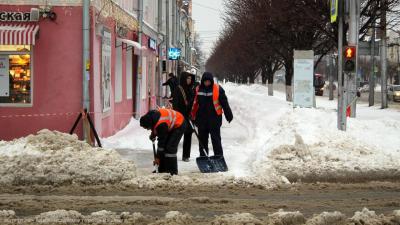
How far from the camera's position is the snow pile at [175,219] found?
21.1 ft

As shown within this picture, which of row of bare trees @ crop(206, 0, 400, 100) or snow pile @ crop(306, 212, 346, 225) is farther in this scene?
row of bare trees @ crop(206, 0, 400, 100)

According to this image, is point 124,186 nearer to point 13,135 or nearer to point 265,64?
point 13,135

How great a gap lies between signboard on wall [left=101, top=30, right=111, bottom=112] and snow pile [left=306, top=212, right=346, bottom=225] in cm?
935

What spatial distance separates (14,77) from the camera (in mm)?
13906

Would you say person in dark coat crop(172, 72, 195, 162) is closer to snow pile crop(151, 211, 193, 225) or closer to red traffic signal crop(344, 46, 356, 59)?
red traffic signal crop(344, 46, 356, 59)

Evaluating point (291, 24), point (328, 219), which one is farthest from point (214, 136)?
point (291, 24)

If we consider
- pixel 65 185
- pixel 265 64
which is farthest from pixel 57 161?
pixel 265 64

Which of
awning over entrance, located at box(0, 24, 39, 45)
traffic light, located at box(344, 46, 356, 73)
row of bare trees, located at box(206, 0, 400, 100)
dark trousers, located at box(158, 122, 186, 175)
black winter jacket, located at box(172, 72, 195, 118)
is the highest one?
row of bare trees, located at box(206, 0, 400, 100)

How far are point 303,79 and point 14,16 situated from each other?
A: 11.8 metres

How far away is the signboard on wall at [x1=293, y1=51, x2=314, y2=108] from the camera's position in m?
21.7

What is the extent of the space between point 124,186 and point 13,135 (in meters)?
5.63

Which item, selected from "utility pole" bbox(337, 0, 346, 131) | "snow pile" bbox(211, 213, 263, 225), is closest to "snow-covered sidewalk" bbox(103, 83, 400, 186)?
"utility pole" bbox(337, 0, 346, 131)

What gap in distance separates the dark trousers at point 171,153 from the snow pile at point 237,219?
9.93ft

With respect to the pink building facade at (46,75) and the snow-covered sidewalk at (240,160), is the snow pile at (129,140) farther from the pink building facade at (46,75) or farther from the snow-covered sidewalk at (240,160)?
the pink building facade at (46,75)
